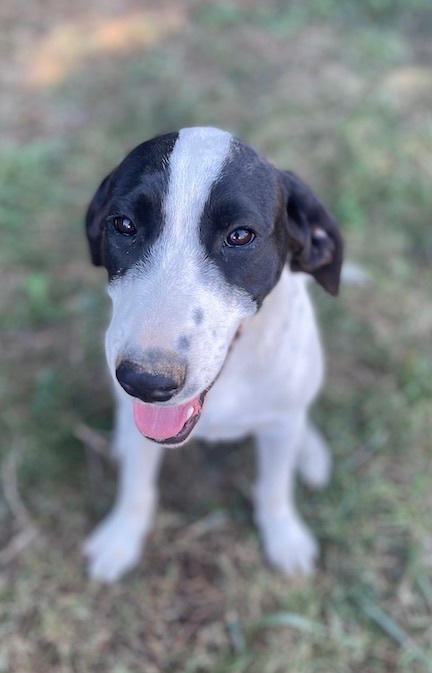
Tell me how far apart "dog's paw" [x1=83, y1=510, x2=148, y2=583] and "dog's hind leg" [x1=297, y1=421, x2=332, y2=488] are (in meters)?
0.83

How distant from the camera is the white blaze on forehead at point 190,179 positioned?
2047 millimetres

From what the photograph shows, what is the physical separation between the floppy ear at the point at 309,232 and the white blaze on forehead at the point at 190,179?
30cm

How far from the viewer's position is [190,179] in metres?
2.07

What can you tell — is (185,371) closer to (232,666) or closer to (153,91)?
(232,666)

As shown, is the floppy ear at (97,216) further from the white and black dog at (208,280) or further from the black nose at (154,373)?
the black nose at (154,373)

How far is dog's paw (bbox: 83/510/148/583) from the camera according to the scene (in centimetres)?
327

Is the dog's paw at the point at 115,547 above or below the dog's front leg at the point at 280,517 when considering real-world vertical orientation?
below

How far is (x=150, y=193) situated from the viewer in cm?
207

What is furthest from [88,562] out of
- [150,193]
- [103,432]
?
[150,193]

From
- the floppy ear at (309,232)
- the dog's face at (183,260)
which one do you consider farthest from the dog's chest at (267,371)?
the dog's face at (183,260)

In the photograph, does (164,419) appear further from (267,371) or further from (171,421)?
(267,371)

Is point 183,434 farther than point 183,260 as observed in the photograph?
Yes

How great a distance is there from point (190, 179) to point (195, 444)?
6.18 feet

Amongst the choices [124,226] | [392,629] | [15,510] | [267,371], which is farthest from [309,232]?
[15,510]
